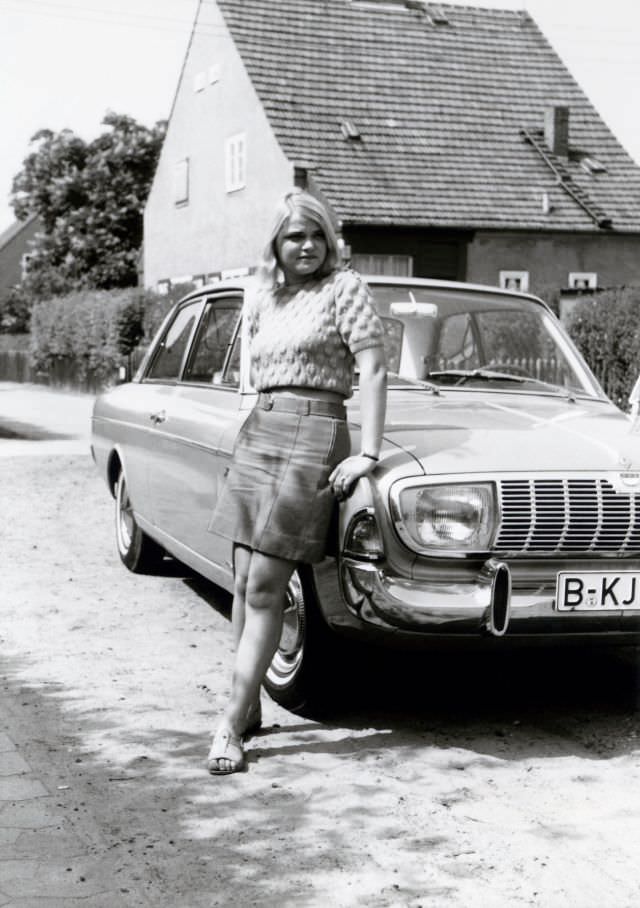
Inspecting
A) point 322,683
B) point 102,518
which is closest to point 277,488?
point 322,683

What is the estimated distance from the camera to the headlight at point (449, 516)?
15.2 ft

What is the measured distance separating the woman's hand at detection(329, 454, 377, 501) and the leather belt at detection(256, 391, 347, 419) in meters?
0.19

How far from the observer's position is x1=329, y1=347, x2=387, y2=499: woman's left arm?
176 inches

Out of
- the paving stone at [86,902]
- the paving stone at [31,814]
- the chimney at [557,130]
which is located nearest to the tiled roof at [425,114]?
the chimney at [557,130]

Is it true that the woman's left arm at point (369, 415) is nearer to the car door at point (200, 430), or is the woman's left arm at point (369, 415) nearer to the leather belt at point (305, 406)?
the leather belt at point (305, 406)

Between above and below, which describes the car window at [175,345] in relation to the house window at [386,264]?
below

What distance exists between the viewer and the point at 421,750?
4875 millimetres

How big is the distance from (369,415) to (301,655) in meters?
1.06

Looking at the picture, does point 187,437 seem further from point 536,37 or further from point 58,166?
point 58,166

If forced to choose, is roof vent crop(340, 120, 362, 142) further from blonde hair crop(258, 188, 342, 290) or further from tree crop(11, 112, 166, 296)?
blonde hair crop(258, 188, 342, 290)

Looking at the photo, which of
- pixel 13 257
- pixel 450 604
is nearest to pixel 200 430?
pixel 450 604

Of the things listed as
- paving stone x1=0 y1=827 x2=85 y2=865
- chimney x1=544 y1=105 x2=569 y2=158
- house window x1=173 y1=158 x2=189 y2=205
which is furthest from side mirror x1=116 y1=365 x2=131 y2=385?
house window x1=173 y1=158 x2=189 y2=205

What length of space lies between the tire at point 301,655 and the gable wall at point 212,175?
71.3 ft

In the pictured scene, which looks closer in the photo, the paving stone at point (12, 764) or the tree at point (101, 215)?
the paving stone at point (12, 764)
